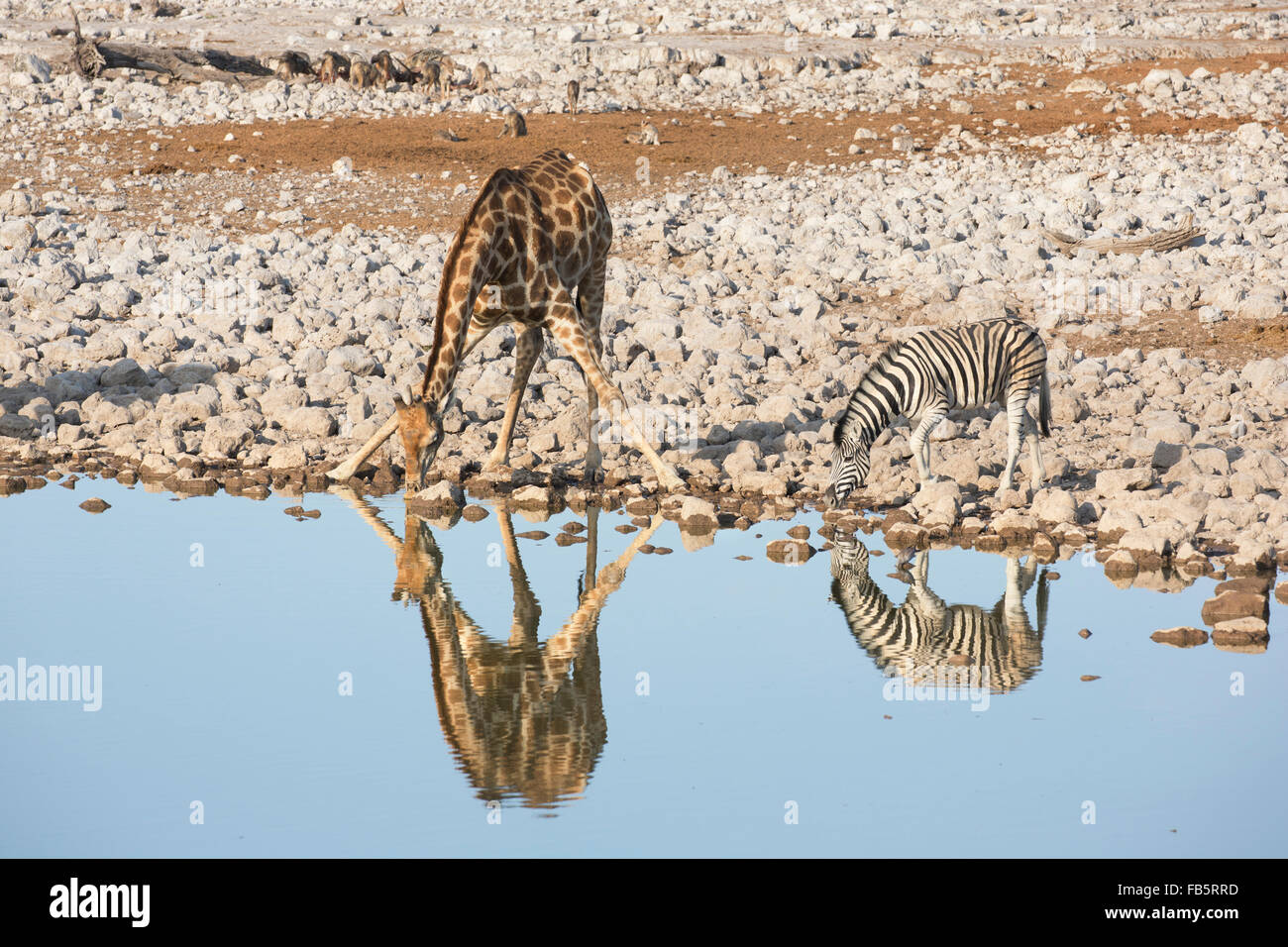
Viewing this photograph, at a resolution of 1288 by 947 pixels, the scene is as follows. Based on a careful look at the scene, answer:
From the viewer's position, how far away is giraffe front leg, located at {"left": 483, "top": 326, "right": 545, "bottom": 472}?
1132 cm

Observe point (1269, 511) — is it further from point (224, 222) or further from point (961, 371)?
point (224, 222)

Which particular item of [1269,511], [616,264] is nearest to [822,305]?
[616,264]

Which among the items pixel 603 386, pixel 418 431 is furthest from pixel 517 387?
pixel 418 431

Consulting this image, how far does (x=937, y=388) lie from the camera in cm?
1059

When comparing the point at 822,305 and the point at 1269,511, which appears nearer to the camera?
the point at 1269,511

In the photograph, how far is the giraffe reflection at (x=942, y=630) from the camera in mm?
7465

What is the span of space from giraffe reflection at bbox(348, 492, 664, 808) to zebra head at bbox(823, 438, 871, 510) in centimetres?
157

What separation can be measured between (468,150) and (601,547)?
14553 mm

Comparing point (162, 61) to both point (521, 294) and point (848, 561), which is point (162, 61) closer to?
point (521, 294)

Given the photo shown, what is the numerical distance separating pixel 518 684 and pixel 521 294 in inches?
160

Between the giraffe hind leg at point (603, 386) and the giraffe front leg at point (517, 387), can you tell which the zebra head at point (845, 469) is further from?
the giraffe front leg at point (517, 387)

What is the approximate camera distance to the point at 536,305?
10781 millimetres

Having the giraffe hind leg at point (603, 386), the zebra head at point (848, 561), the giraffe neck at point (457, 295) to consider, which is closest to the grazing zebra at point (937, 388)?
the zebra head at point (848, 561)

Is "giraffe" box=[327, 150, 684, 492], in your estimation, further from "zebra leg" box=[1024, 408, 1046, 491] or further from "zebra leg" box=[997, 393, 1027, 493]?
"zebra leg" box=[1024, 408, 1046, 491]
